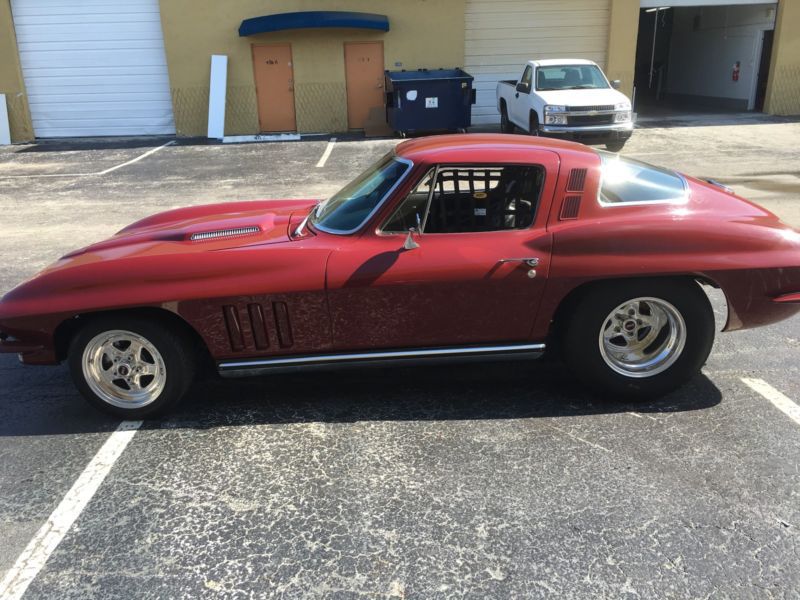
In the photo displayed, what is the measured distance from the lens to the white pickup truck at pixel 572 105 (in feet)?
41.5

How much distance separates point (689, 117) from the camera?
64.5 ft

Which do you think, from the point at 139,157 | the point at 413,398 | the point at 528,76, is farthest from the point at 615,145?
the point at 413,398

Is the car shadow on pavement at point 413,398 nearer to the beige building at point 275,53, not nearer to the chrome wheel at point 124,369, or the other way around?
the chrome wheel at point 124,369

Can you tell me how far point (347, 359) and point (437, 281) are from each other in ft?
2.16

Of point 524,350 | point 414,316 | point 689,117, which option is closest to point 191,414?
point 414,316

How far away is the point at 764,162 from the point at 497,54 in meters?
8.67

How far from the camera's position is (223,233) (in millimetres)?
3781

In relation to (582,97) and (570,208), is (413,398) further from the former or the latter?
(582,97)

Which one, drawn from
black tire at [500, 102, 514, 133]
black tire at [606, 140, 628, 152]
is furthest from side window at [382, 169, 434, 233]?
black tire at [500, 102, 514, 133]

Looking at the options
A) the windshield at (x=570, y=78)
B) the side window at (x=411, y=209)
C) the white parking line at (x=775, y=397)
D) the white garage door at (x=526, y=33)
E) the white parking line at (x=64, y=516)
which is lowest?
the white parking line at (x=64, y=516)

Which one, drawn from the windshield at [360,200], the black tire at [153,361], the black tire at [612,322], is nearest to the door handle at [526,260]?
the black tire at [612,322]

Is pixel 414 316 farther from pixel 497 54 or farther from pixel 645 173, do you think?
pixel 497 54

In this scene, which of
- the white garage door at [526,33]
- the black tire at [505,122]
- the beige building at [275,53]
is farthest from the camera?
the white garage door at [526,33]

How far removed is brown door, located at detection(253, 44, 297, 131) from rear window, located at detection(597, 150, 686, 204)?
16.0 meters
